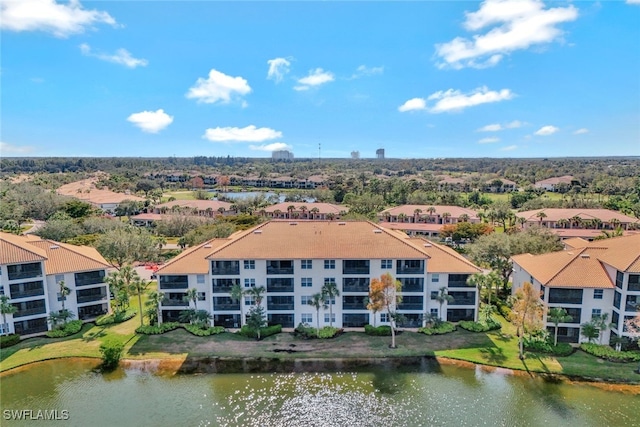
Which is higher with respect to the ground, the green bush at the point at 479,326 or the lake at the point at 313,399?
the green bush at the point at 479,326

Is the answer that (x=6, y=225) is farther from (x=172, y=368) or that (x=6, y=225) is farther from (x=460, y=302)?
(x=460, y=302)

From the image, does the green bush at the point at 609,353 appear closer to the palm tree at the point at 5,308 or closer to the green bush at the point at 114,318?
the green bush at the point at 114,318

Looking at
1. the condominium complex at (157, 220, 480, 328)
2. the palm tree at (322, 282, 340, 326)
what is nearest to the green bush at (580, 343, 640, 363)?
the condominium complex at (157, 220, 480, 328)

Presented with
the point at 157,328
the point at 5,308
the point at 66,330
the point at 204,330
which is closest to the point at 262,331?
the point at 204,330

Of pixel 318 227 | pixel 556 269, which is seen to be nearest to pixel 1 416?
pixel 318 227

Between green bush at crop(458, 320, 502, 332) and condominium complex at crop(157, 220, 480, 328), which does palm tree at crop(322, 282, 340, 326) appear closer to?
condominium complex at crop(157, 220, 480, 328)

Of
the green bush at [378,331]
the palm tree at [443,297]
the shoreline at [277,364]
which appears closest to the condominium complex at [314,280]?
the palm tree at [443,297]
